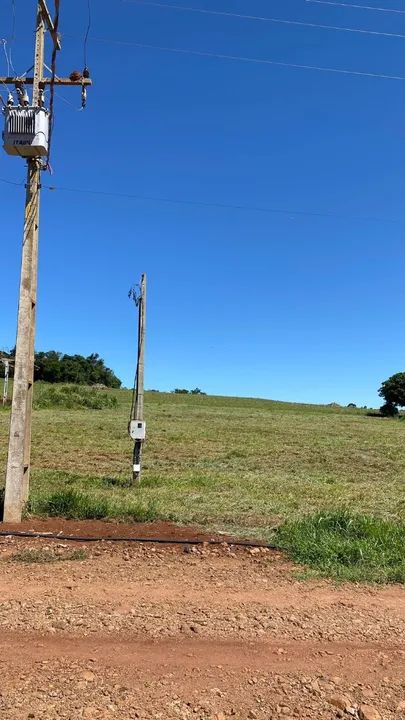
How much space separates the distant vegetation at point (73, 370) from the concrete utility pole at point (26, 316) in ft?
231

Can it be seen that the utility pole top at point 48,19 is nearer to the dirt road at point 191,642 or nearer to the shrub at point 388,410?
the dirt road at point 191,642

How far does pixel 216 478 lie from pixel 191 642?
8.10m

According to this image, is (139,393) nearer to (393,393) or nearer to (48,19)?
(48,19)

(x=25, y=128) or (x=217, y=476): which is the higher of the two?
(x=25, y=128)

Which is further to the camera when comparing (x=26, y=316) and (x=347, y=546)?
(x=26, y=316)

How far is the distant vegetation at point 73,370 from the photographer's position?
82.6 meters

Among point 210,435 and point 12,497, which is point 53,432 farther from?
point 12,497

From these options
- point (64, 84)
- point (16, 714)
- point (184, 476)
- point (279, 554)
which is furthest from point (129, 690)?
point (184, 476)

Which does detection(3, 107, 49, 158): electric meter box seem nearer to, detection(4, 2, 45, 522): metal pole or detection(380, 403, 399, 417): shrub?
detection(4, 2, 45, 522): metal pole

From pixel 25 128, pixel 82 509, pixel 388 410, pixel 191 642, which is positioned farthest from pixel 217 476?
pixel 388 410

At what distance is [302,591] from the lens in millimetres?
4859

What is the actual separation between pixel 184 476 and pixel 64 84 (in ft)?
25.1

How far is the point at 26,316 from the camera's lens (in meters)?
7.12

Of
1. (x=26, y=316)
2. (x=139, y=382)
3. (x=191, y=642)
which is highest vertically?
(x=26, y=316)
